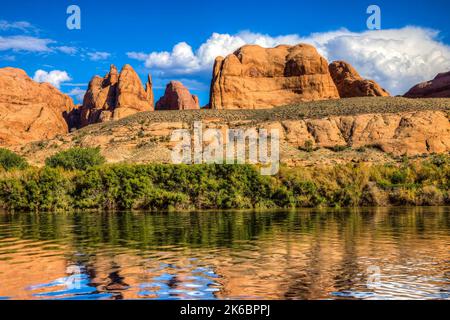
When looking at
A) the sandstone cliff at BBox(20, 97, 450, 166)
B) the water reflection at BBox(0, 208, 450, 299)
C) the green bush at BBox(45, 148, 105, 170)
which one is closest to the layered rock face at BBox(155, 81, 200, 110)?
the sandstone cliff at BBox(20, 97, 450, 166)

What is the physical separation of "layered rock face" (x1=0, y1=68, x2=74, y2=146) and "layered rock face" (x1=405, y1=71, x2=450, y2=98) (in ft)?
234

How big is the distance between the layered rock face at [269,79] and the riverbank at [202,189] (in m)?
60.5

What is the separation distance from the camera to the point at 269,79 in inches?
3856

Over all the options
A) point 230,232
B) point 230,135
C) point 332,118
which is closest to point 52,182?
point 230,232

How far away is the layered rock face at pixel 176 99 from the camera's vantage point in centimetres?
12131

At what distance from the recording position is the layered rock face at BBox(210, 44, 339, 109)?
307 feet

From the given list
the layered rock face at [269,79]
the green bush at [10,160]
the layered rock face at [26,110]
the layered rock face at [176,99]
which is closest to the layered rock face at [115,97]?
the layered rock face at [176,99]

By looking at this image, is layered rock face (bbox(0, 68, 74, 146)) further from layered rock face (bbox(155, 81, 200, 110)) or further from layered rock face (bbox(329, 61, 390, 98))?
layered rock face (bbox(329, 61, 390, 98))

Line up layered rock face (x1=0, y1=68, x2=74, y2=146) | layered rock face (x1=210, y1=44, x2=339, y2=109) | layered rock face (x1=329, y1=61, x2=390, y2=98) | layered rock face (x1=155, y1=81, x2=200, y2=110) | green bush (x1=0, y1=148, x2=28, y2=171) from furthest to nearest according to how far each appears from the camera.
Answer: layered rock face (x1=155, y1=81, x2=200, y2=110) → layered rock face (x1=0, y1=68, x2=74, y2=146) → layered rock face (x1=329, y1=61, x2=390, y2=98) → layered rock face (x1=210, y1=44, x2=339, y2=109) → green bush (x1=0, y1=148, x2=28, y2=171)

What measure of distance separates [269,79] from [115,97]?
37.5 m

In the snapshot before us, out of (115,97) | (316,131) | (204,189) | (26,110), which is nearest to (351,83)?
(316,131)

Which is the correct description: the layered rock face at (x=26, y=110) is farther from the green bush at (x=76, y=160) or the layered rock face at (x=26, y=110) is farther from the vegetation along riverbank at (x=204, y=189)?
the vegetation along riverbank at (x=204, y=189)

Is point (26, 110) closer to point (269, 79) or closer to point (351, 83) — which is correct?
point (269, 79)
